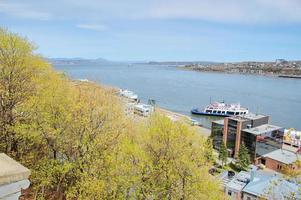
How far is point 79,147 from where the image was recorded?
8570 millimetres

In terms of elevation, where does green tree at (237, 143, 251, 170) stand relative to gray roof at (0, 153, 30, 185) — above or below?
below

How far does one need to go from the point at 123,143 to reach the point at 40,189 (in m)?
2.35

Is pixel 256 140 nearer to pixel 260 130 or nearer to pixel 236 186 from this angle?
pixel 260 130

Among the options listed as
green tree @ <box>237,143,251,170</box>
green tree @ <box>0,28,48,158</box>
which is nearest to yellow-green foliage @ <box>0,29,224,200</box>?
green tree @ <box>0,28,48,158</box>

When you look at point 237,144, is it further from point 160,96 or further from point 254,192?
point 160,96

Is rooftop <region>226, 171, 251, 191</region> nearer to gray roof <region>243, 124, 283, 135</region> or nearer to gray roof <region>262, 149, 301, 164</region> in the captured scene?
gray roof <region>262, 149, 301, 164</region>

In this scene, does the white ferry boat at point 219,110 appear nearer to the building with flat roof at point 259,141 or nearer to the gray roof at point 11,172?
the building with flat roof at point 259,141

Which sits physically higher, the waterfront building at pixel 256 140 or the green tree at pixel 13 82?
the green tree at pixel 13 82

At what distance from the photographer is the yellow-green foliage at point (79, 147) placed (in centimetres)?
817

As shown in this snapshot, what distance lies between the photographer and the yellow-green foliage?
8172 mm

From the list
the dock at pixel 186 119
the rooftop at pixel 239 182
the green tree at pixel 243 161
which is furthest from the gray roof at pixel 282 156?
the rooftop at pixel 239 182

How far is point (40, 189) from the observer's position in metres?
8.48

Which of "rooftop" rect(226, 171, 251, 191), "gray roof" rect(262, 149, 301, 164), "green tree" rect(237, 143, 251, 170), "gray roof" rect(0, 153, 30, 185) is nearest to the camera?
"gray roof" rect(0, 153, 30, 185)

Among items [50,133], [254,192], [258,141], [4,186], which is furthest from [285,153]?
[4,186]
